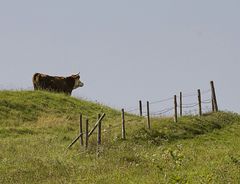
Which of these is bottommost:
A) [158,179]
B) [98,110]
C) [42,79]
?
[158,179]

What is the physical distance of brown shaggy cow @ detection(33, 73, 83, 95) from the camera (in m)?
52.0

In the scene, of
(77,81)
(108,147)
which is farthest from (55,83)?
(108,147)

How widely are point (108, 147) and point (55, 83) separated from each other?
1041 inches

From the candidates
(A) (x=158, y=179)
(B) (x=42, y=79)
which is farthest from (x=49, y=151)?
(B) (x=42, y=79)

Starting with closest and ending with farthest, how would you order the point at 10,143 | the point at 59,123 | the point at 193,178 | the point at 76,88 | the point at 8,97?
the point at 193,178 < the point at 10,143 < the point at 59,123 < the point at 8,97 < the point at 76,88

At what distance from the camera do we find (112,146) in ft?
91.2

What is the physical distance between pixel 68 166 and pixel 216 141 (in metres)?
12.6

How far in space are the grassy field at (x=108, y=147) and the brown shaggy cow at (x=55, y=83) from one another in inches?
189

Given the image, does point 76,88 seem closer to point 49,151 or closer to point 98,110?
point 98,110

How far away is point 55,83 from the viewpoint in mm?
52844

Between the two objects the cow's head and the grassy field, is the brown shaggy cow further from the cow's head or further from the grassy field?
the grassy field

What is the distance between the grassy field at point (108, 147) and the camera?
18.5 meters

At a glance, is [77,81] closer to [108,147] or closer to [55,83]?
[55,83]

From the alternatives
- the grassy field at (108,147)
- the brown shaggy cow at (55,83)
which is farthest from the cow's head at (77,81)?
the grassy field at (108,147)
